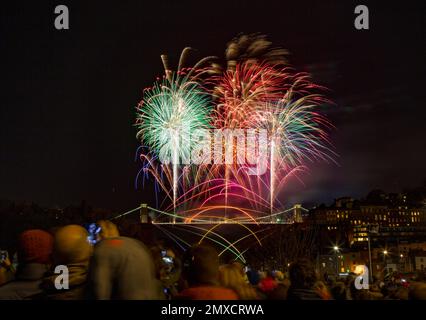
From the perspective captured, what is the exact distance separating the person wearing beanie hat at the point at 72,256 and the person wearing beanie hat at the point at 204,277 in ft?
2.69

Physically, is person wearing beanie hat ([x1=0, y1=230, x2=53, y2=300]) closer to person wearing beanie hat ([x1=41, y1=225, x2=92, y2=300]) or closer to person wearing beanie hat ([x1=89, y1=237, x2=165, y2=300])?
person wearing beanie hat ([x1=41, y1=225, x2=92, y2=300])

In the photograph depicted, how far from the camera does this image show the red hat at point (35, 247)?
204 inches

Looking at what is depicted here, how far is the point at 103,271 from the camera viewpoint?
3914 millimetres

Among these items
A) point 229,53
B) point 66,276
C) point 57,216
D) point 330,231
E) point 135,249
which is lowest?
point 330,231

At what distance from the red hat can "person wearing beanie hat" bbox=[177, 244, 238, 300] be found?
1383mm

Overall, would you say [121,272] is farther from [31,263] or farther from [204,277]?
[31,263]

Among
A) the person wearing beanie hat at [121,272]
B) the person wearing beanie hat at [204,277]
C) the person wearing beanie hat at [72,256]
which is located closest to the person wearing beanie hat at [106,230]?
the person wearing beanie hat at [72,256]

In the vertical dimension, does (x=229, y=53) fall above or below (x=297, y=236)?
above

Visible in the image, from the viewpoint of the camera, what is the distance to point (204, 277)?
15.1 feet

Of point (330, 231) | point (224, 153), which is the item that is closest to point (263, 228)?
point (330, 231)

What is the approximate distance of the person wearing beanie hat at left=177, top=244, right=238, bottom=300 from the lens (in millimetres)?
4566

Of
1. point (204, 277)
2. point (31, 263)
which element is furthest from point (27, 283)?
point (204, 277)
